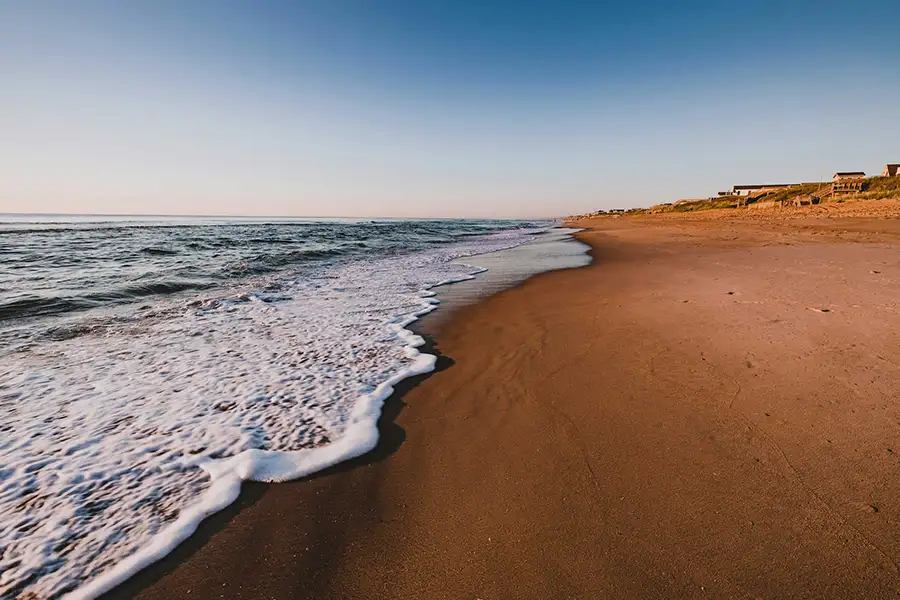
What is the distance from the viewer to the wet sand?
1.80 m

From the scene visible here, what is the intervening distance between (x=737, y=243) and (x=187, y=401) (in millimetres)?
17552

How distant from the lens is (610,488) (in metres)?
2.32

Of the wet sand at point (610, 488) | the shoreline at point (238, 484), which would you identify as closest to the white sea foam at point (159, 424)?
the shoreline at point (238, 484)

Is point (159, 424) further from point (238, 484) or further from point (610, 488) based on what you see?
point (610, 488)

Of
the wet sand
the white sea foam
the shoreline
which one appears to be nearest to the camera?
the wet sand

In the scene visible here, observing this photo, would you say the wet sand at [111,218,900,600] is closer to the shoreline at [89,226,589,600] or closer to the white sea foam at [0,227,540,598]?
the shoreline at [89,226,589,600]

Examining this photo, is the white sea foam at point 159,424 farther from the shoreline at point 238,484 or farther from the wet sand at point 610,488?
the wet sand at point 610,488

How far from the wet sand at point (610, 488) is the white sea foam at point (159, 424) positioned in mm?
271

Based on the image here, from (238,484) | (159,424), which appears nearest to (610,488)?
(238,484)

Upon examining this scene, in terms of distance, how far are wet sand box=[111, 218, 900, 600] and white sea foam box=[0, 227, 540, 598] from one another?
10.7 inches

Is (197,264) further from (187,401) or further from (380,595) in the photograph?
(380,595)

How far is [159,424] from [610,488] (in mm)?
3610

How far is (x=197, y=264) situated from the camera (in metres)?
13.6

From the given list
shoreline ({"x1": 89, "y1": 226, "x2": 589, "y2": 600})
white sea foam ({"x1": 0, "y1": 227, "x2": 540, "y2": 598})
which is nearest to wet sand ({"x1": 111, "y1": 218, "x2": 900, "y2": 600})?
shoreline ({"x1": 89, "y1": 226, "x2": 589, "y2": 600})
